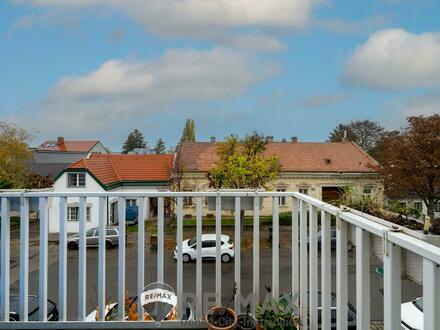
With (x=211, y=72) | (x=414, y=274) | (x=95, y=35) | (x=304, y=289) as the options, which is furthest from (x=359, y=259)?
(x=211, y=72)

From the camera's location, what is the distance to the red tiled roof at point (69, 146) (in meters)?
32.7

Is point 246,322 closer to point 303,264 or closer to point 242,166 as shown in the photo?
point 303,264

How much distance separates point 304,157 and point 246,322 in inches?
754

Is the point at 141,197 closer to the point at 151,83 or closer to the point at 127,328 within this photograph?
the point at 127,328

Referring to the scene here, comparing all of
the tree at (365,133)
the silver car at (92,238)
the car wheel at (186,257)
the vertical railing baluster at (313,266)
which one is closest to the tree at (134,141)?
the tree at (365,133)

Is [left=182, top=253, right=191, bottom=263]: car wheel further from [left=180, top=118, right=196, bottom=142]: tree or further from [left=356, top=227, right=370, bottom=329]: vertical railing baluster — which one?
[left=180, top=118, right=196, bottom=142]: tree

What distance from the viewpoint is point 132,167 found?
2108cm

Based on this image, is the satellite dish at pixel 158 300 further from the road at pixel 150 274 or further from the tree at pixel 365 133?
the tree at pixel 365 133

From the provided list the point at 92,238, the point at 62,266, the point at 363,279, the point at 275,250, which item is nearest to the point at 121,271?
the point at 62,266

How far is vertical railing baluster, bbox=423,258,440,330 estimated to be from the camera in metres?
0.90

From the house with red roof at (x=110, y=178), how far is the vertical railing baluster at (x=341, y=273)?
1490 cm

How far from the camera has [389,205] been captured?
198 cm

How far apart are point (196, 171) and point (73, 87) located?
23.7 feet

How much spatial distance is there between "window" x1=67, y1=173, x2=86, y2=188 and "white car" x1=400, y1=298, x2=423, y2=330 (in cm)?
1515
